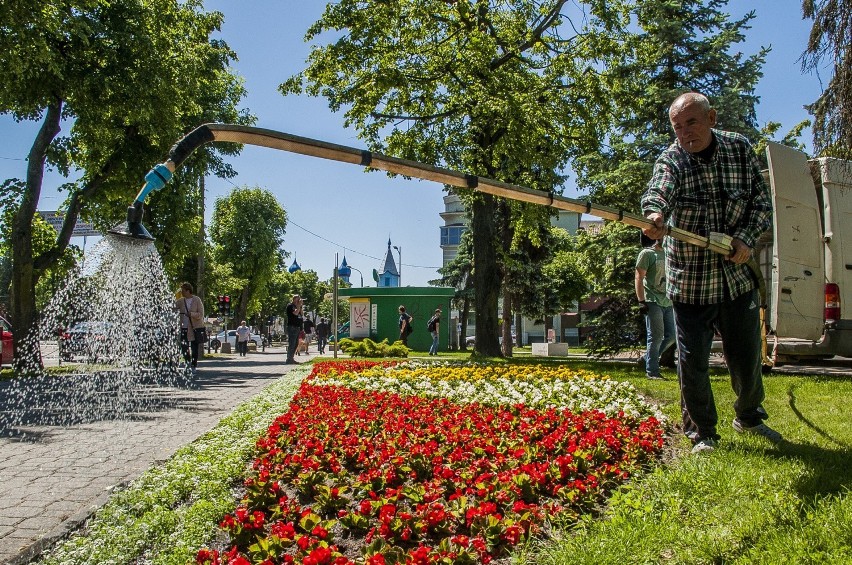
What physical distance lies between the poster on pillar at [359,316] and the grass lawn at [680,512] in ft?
96.2

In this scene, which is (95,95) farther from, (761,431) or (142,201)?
(761,431)

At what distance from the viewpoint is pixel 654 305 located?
30.1 feet

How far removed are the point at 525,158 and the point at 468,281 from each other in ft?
78.8

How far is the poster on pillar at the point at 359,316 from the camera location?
34.5 m

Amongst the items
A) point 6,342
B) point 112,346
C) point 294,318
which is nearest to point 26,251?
point 6,342

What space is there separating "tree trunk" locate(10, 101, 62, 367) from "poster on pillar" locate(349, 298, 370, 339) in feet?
60.1

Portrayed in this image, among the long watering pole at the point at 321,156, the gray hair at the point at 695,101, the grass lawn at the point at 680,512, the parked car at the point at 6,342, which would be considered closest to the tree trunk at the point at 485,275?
the parked car at the point at 6,342

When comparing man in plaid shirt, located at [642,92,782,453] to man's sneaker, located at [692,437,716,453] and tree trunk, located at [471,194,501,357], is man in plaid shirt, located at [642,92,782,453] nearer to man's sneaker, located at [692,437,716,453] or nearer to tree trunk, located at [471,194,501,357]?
man's sneaker, located at [692,437,716,453]

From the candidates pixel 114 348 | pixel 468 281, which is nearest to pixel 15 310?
pixel 114 348

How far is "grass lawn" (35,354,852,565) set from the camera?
108 inches

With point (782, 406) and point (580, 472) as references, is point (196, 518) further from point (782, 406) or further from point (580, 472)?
point (782, 406)

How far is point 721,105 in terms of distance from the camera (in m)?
13.4

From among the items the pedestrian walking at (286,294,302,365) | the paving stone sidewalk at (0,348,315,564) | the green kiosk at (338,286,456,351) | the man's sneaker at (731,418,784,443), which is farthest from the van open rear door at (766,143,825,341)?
the green kiosk at (338,286,456,351)

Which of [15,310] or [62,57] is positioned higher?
[62,57]
